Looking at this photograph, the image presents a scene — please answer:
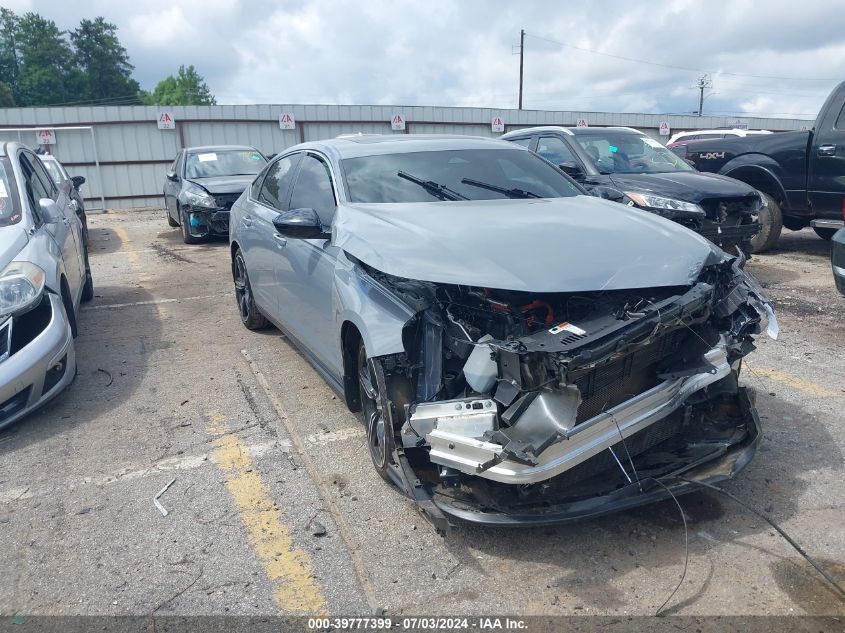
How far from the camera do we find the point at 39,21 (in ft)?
225

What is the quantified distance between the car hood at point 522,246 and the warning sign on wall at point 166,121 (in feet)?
56.9

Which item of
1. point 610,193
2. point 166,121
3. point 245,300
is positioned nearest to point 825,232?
point 610,193

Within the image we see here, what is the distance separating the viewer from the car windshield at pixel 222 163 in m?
11.9

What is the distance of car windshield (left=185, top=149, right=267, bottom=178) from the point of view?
11.9m

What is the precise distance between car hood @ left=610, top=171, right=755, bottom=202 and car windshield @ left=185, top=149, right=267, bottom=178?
711cm

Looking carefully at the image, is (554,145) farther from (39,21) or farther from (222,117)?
(39,21)

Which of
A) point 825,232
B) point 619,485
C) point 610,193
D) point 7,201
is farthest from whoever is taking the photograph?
point 825,232

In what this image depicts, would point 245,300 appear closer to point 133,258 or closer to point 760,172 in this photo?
point 133,258

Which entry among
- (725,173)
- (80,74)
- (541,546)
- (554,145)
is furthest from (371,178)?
(80,74)

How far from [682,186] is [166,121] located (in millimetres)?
16171

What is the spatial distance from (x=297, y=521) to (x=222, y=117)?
18.6m

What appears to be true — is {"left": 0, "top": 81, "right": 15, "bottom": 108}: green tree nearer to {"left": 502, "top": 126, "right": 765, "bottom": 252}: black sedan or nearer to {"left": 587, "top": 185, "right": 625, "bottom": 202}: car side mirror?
{"left": 502, "top": 126, "right": 765, "bottom": 252}: black sedan

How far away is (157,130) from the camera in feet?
63.4

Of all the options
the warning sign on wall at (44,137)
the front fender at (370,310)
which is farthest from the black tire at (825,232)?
the warning sign on wall at (44,137)
